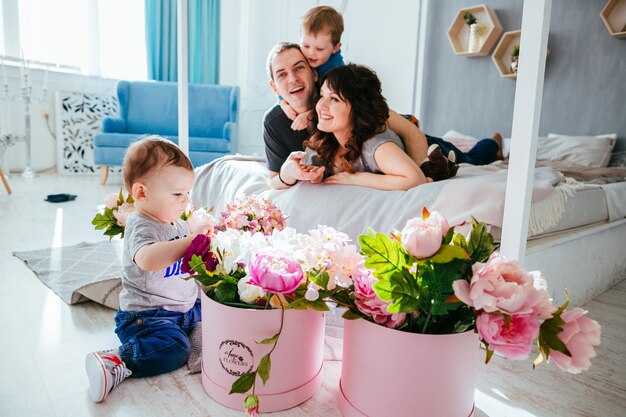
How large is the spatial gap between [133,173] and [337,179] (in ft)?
2.12

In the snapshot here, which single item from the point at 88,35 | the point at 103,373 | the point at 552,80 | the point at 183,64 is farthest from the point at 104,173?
the point at 552,80

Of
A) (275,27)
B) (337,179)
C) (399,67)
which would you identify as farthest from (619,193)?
(275,27)

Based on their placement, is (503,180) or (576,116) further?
(576,116)

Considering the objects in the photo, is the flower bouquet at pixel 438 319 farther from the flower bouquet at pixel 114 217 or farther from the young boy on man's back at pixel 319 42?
the young boy on man's back at pixel 319 42

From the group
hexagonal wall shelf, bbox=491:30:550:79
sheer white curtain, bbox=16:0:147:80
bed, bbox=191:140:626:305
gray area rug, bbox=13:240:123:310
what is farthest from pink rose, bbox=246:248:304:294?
sheer white curtain, bbox=16:0:147:80

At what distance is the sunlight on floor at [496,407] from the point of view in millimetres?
942

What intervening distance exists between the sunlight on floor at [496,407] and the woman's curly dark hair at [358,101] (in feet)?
2.52

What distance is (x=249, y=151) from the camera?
17.7 ft

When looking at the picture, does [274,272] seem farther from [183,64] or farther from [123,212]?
[183,64]

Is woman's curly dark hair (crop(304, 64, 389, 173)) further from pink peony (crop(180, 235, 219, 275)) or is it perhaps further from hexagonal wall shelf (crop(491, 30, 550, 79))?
hexagonal wall shelf (crop(491, 30, 550, 79))

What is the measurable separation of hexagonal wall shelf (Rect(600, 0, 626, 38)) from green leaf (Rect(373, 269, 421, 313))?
294 centimetres

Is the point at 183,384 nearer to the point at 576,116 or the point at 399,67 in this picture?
the point at 576,116

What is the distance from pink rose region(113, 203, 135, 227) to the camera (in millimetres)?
1315

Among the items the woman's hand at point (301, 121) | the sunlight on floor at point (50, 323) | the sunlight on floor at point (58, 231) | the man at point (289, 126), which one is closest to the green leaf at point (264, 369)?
the sunlight on floor at point (50, 323)
